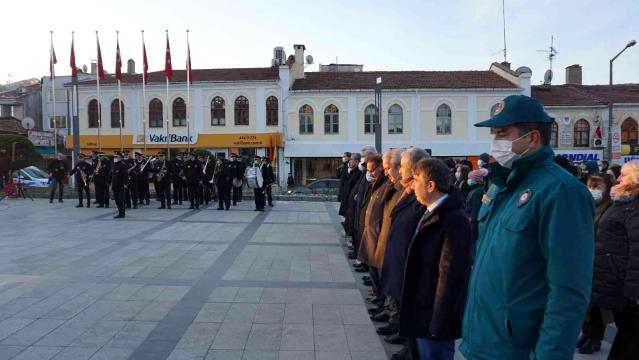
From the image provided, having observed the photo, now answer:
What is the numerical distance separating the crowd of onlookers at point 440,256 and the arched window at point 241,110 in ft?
104

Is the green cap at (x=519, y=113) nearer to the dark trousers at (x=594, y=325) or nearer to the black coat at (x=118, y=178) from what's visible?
the dark trousers at (x=594, y=325)

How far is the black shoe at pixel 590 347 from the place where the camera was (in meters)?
5.37

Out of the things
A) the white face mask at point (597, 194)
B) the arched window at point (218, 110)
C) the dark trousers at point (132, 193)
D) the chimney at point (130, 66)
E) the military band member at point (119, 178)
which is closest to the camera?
the white face mask at point (597, 194)

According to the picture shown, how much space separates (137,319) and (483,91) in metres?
34.9

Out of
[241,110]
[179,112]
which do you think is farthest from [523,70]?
[179,112]

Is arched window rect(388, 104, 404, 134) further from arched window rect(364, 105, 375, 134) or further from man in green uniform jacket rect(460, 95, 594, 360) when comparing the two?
man in green uniform jacket rect(460, 95, 594, 360)

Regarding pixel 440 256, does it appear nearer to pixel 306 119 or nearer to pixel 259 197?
pixel 259 197

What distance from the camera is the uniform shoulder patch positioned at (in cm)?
248

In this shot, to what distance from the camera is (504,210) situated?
2.67m

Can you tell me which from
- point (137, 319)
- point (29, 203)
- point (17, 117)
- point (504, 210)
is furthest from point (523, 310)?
point (17, 117)

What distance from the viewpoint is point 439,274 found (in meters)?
3.57

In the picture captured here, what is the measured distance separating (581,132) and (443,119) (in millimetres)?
11116

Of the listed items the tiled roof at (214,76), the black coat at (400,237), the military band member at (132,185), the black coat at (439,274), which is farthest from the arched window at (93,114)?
the black coat at (439,274)

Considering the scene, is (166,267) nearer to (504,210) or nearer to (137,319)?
(137,319)
